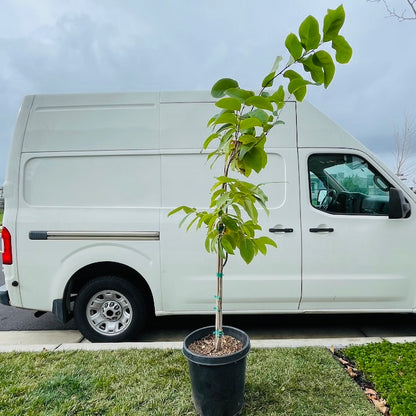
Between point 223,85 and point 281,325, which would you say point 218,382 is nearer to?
point 223,85

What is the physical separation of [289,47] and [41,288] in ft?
10.1

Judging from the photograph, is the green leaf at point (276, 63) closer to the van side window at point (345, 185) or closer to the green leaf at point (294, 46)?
the green leaf at point (294, 46)

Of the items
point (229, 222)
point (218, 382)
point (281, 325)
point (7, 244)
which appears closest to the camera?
point (229, 222)

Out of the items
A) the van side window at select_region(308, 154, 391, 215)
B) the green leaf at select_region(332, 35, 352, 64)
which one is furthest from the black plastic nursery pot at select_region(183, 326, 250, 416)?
the van side window at select_region(308, 154, 391, 215)

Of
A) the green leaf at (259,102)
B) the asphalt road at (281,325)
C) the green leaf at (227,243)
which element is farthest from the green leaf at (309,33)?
the asphalt road at (281,325)

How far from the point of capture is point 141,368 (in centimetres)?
256

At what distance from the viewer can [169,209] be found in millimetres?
3170

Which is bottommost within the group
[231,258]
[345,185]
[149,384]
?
[149,384]

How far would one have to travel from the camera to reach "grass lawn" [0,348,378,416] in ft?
A: 6.97

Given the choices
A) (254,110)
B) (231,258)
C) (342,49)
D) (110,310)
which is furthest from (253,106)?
(110,310)

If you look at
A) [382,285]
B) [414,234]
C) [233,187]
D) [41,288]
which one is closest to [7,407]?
[41,288]

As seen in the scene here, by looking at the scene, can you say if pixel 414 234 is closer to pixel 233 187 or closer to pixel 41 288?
pixel 233 187

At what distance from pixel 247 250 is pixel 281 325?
2419 mm

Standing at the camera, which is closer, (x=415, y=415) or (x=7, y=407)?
(x=415, y=415)
